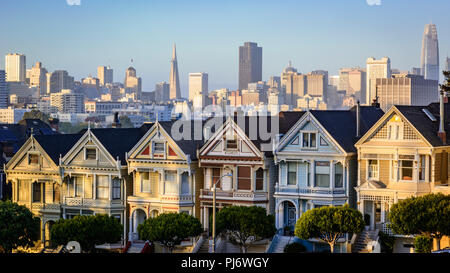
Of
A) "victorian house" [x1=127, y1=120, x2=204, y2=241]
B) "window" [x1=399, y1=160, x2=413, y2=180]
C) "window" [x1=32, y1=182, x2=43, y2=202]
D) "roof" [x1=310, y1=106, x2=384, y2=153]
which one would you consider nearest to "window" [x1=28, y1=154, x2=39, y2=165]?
"window" [x1=32, y1=182, x2=43, y2=202]

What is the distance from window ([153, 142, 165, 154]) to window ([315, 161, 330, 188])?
928 centimetres

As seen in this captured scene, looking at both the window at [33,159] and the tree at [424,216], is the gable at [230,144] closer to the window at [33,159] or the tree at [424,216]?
the tree at [424,216]

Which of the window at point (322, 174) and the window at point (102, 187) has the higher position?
the window at point (322, 174)

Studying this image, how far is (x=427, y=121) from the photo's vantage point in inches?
1710

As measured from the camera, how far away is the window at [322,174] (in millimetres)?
43906

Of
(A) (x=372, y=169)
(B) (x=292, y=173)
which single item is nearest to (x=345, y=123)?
(A) (x=372, y=169)

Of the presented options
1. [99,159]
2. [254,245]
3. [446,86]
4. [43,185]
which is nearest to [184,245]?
[254,245]

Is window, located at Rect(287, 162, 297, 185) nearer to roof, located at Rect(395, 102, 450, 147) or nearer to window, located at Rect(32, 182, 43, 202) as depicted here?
roof, located at Rect(395, 102, 450, 147)

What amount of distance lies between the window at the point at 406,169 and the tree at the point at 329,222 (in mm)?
3201

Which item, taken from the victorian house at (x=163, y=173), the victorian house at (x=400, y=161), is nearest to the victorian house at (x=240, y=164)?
the victorian house at (x=163, y=173)

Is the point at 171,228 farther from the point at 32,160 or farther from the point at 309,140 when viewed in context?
the point at 32,160

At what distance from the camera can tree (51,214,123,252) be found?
44750mm

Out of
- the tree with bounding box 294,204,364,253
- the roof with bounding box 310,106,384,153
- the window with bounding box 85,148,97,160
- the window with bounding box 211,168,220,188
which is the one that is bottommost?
the tree with bounding box 294,204,364,253
